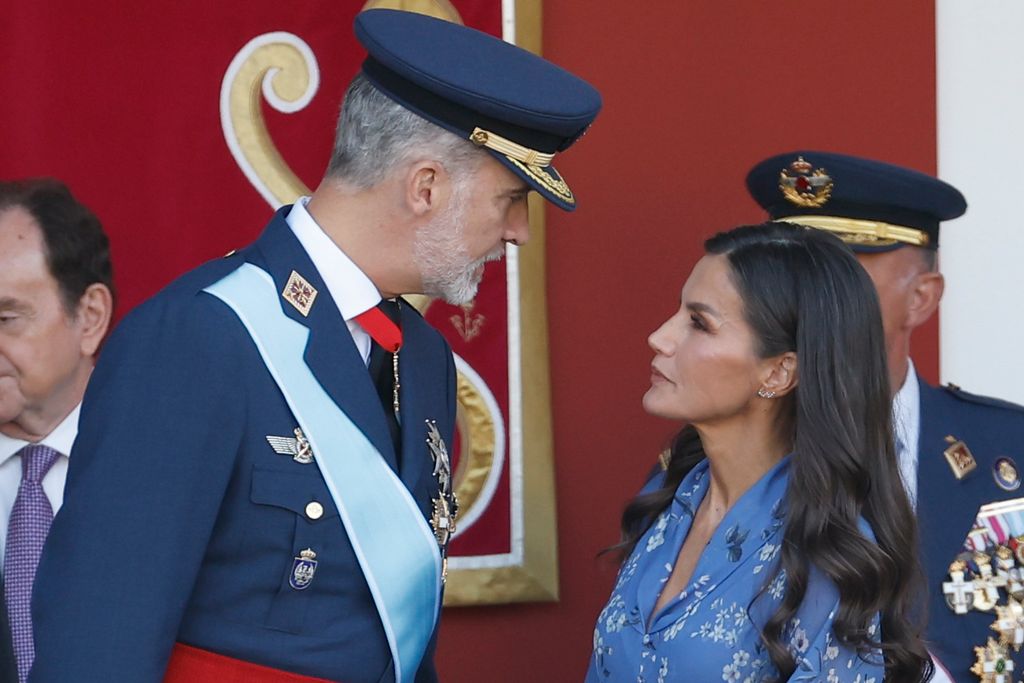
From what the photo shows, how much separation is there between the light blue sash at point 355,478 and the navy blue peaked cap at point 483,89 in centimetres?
31

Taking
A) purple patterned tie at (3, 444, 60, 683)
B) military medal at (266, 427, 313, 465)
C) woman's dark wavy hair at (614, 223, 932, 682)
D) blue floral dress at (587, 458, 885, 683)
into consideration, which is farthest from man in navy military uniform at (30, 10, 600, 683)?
purple patterned tie at (3, 444, 60, 683)

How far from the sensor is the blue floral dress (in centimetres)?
198

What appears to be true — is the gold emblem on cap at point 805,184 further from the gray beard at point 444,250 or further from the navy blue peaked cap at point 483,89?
the gray beard at point 444,250

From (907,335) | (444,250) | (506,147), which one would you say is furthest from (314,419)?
(907,335)

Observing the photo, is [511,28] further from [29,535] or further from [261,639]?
[261,639]

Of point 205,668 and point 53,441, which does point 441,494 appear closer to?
point 205,668

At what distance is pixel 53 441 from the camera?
2.32m

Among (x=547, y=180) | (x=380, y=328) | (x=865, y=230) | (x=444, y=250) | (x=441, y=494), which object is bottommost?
(x=441, y=494)

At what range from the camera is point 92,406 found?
167 cm

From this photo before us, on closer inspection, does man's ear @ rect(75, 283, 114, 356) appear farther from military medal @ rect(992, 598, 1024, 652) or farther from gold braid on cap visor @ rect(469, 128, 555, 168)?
military medal @ rect(992, 598, 1024, 652)

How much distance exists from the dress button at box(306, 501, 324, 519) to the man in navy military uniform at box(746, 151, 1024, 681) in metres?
1.13

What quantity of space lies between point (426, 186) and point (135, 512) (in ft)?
1.80

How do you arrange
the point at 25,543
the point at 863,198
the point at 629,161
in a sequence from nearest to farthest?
the point at 25,543 < the point at 863,198 < the point at 629,161

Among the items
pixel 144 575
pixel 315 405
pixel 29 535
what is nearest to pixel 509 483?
pixel 29 535
